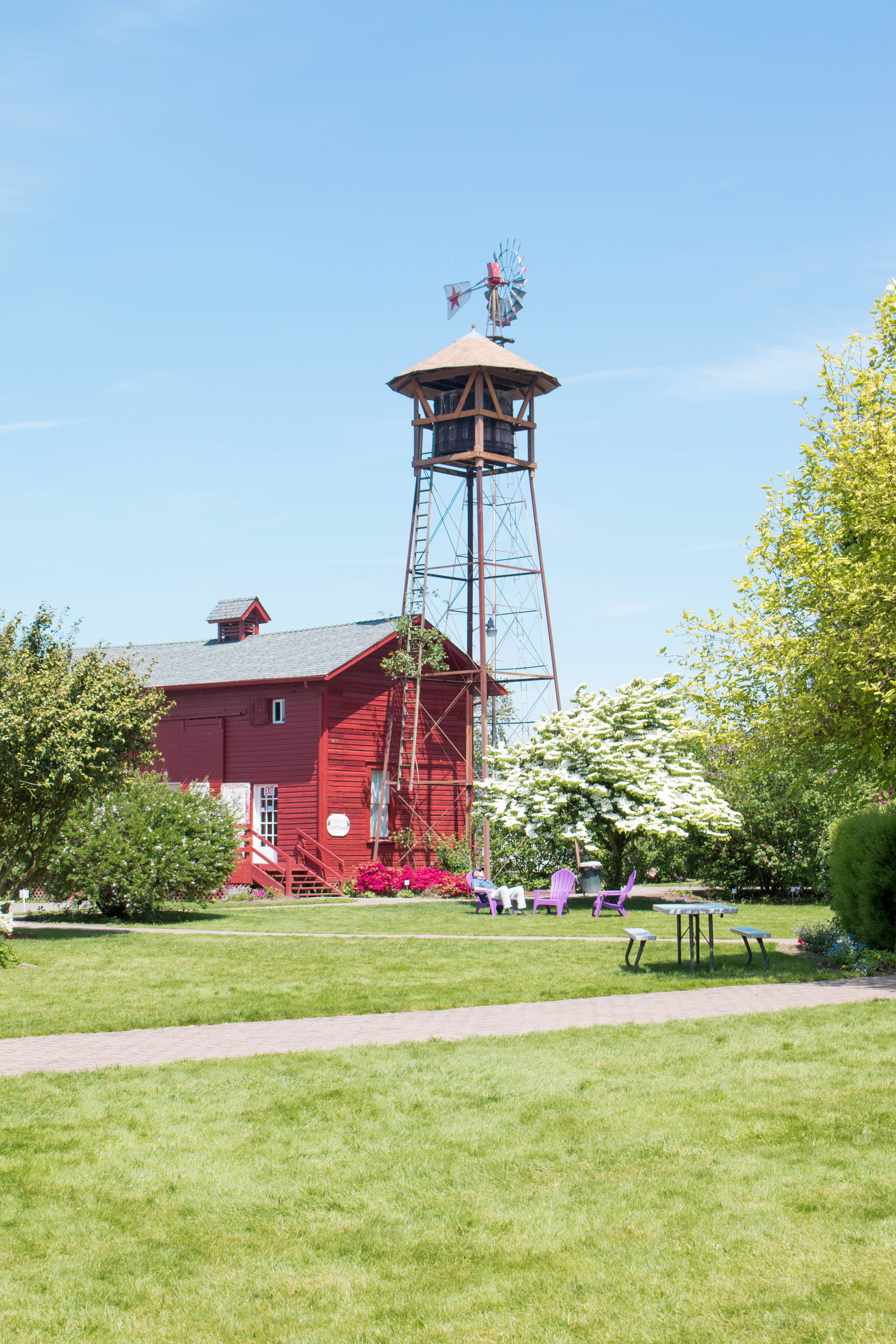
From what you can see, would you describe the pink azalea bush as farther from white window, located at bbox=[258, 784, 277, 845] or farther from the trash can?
the trash can

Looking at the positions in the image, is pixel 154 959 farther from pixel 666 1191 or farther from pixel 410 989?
pixel 666 1191

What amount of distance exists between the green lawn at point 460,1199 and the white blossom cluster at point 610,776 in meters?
15.7

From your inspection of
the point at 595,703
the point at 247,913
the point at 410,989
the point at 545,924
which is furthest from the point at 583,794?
the point at 410,989

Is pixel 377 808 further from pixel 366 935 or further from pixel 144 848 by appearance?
pixel 366 935

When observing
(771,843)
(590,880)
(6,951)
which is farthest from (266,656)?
(6,951)

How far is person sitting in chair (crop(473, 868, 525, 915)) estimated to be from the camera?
23781 millimetres

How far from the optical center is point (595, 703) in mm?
26969

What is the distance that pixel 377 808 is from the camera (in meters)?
33.4

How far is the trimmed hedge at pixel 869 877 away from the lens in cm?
1511

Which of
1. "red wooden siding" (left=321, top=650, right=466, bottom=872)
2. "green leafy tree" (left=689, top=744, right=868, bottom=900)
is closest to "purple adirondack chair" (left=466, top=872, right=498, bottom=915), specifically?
"green leafy tree" (left=689, top=744, right=868, bottom=900)

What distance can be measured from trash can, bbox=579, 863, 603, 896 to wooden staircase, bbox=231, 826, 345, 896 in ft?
21.0

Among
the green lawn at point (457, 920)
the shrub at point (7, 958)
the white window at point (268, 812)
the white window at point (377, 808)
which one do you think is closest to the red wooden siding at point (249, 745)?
the white window at point (268, 812)

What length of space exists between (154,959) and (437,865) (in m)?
17.7

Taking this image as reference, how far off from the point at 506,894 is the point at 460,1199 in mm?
17964
